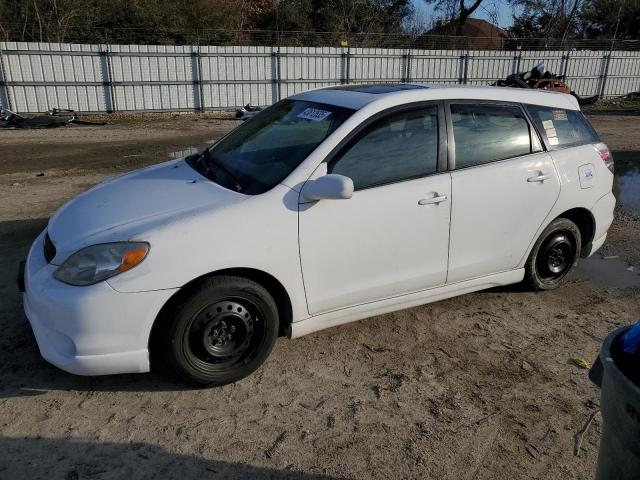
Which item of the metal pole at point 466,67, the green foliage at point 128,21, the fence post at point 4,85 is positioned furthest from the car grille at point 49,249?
the metal pole at point 466,67

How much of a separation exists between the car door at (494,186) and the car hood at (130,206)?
1.62m

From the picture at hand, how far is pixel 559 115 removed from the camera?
4.50 m

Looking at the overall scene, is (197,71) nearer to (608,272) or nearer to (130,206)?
(608,272)

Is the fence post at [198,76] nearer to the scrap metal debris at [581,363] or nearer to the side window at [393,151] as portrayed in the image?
the side window at [393,151]

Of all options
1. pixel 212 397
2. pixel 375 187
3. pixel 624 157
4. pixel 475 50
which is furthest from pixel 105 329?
pixel 475 50

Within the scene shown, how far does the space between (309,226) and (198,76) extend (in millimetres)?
17162

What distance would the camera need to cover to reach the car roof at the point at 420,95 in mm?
3732

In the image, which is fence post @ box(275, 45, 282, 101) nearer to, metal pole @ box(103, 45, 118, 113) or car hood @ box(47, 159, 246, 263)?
metal pole @ box(103, 45, 118, 113)

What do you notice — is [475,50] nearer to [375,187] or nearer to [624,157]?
[624,157]

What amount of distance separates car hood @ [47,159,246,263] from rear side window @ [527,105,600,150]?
257 centimetres

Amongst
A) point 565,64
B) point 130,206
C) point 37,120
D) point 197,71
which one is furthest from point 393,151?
point 565,64

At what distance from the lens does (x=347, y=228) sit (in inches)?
133

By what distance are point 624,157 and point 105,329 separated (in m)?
11.8

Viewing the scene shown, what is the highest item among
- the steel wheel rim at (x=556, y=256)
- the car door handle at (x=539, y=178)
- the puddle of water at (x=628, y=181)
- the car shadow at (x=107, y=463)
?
the car door handle at (x=539, y=178)
